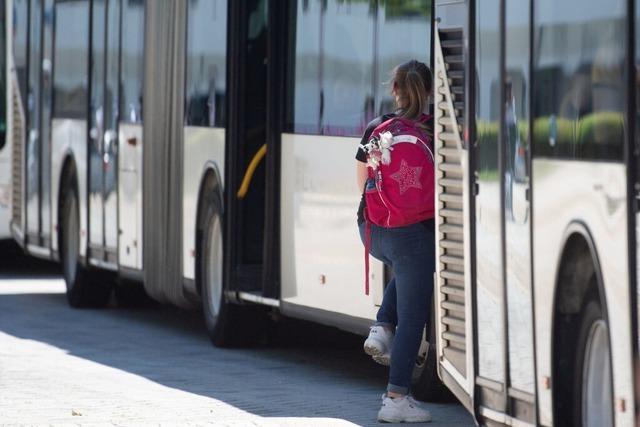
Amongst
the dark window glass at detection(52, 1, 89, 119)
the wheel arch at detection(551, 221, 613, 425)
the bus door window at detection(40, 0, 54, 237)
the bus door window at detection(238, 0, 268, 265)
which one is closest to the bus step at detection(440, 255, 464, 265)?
the wheel arch at detection(551, 221, 613, 425)

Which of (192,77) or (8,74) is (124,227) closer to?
(192,77)

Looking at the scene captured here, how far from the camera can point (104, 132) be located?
52.9 ft

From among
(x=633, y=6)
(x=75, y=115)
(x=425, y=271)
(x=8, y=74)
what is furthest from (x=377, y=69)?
(x=8, y=74)

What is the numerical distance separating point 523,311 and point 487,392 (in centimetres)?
73

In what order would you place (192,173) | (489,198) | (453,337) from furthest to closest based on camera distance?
(192,173) < (453,337) < (489,198)

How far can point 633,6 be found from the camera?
594cm

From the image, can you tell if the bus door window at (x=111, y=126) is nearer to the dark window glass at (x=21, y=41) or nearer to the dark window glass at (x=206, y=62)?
the dark window glass at (x=206, y=62)

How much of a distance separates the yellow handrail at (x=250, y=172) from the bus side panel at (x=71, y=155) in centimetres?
385

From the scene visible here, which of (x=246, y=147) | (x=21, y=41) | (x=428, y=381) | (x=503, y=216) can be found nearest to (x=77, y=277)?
(x=21, y=41)

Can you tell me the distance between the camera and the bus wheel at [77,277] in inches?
658

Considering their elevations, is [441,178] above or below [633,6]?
below

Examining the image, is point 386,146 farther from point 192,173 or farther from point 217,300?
point 192,173

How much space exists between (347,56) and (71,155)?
6.58 m

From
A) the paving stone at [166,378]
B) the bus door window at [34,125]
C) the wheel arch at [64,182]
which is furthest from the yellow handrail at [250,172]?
the bus door window at [34,125]
